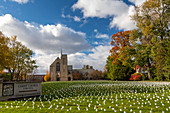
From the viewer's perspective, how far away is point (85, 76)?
64562 millimetres

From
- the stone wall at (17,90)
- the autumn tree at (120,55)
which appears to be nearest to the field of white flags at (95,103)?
the stone wall at (17,90)

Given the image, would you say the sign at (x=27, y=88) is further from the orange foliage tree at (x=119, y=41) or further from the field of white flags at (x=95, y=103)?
the orange foliage tree at (x=119, y=41)

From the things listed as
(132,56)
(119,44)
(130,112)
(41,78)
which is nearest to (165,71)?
(132,56)

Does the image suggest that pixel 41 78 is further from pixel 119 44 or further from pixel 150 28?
pixel 150 28

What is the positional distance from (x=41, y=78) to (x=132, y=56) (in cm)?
4731

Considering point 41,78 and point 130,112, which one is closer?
point 130,112

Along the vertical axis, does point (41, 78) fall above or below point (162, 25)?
below

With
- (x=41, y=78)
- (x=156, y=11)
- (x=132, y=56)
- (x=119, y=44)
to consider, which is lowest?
(x=41, y=78)

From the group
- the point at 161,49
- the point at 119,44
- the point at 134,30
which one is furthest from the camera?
the point at 119,44

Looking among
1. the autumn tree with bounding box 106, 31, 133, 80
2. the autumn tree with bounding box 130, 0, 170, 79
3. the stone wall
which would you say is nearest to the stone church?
the autumn tree with bounding box 106, 31, 133, 80

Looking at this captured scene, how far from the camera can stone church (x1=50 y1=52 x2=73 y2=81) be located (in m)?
59.5

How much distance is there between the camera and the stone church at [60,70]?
5947 cm

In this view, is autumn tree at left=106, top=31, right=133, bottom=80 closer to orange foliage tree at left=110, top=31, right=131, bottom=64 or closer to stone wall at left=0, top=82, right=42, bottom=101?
orange foliage tree at left=110, top=31, right=131, bottom=64

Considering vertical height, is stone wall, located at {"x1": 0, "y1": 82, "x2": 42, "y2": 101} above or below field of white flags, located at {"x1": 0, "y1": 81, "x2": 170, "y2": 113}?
above
